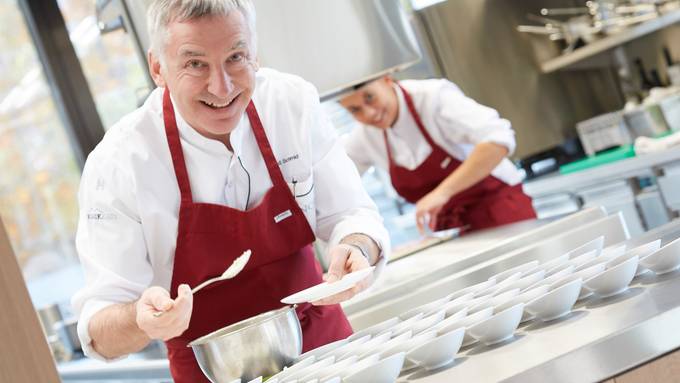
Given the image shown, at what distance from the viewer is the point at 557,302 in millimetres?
1137

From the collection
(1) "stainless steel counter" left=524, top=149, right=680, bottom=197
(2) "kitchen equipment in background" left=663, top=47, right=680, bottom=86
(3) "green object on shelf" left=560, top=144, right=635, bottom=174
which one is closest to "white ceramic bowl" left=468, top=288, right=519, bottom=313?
(1) "stainless steel counter" left=524, top=149, right=680, bottom=197

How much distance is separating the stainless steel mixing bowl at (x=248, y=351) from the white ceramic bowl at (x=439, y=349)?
33 cm

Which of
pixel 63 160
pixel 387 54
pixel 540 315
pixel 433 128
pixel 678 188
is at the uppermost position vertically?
pixel 63 160

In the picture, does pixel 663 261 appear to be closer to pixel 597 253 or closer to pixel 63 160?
pixel 597 253

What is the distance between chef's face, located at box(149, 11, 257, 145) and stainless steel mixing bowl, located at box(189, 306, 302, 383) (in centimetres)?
50

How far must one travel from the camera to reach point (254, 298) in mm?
1853

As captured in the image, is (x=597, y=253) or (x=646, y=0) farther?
(x=646, y=0)

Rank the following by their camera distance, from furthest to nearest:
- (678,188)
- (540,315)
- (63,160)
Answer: (63,160)
(678,188)
(540,315)

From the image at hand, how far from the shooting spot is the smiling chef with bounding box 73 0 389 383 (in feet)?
5.48

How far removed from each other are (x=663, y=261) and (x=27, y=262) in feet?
12.0

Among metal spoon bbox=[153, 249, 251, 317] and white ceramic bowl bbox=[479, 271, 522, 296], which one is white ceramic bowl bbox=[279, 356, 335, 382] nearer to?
white ceramic bowl bbox=[479, 271, 522, 296]

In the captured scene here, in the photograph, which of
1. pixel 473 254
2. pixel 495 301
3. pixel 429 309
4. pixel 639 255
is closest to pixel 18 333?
pixel 495 301

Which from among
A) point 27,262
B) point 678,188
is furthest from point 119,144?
point 27,262

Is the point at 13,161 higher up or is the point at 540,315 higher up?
the point at 13,161
